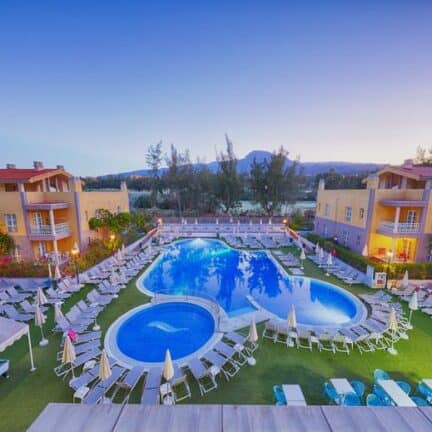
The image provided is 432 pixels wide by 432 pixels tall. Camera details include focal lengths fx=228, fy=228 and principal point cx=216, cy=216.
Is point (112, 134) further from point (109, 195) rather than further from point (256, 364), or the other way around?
point (256, 364)

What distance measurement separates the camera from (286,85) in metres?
23.5

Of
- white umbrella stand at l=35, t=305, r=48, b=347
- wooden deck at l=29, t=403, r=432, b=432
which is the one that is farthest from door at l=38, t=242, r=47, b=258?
wooden deck at l=29, t=403, r=432, b=432

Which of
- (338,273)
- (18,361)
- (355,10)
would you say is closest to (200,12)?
(355,10)

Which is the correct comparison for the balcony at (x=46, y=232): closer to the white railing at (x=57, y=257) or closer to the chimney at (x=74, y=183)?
the white railing at (x=57, y=257)

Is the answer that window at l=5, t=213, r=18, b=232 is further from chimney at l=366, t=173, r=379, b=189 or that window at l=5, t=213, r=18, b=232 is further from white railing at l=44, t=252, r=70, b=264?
chimney at l=366, t=173, r=379, b=189

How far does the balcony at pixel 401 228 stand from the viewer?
1550cm

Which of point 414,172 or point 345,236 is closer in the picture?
point 414,172

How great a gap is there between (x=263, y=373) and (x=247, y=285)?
770 cm

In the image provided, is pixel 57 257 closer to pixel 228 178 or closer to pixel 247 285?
pixel 247 285

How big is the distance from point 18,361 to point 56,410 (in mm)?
7437

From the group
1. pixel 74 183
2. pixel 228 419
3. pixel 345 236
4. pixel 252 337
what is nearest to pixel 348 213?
pixel 345 236

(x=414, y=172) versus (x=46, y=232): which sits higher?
(x=414, y=172)

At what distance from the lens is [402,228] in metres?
15.7

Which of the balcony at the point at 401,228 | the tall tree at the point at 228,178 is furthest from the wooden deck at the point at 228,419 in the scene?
the tall tree at the point at 228,178
